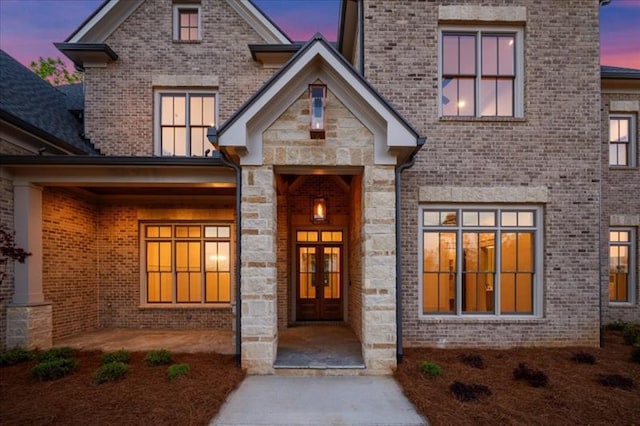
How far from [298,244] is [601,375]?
6.95 m

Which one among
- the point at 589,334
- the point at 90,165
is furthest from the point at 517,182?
the point at 90,165

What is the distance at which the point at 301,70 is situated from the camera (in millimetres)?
5945

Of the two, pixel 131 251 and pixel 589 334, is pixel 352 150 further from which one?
pixel 131 251

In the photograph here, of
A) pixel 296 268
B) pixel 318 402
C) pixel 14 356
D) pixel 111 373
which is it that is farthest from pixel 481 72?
pixel 14 356

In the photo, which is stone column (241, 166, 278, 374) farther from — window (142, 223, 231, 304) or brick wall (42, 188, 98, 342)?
brick wall (42, 188, 98, 342)

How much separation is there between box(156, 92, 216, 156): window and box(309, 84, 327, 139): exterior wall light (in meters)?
4.83

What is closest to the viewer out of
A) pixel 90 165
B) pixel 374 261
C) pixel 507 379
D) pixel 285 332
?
pixel 507 379

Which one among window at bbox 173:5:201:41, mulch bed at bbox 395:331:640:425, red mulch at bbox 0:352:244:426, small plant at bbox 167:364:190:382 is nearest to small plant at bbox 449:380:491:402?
mulch bed at bbox 395:331:640:425

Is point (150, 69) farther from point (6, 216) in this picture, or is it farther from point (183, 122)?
point (6, 216)

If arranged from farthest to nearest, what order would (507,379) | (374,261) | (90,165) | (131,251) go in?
1. (131,251)
2. (90,165)
3. (374,261)
4. (507,379)

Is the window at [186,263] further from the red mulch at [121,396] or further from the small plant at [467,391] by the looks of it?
the small plant at [467,391]

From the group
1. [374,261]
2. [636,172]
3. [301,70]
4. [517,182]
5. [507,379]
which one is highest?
[301,70]

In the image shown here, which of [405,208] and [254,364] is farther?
[405,208]

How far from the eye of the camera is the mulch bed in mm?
4516
